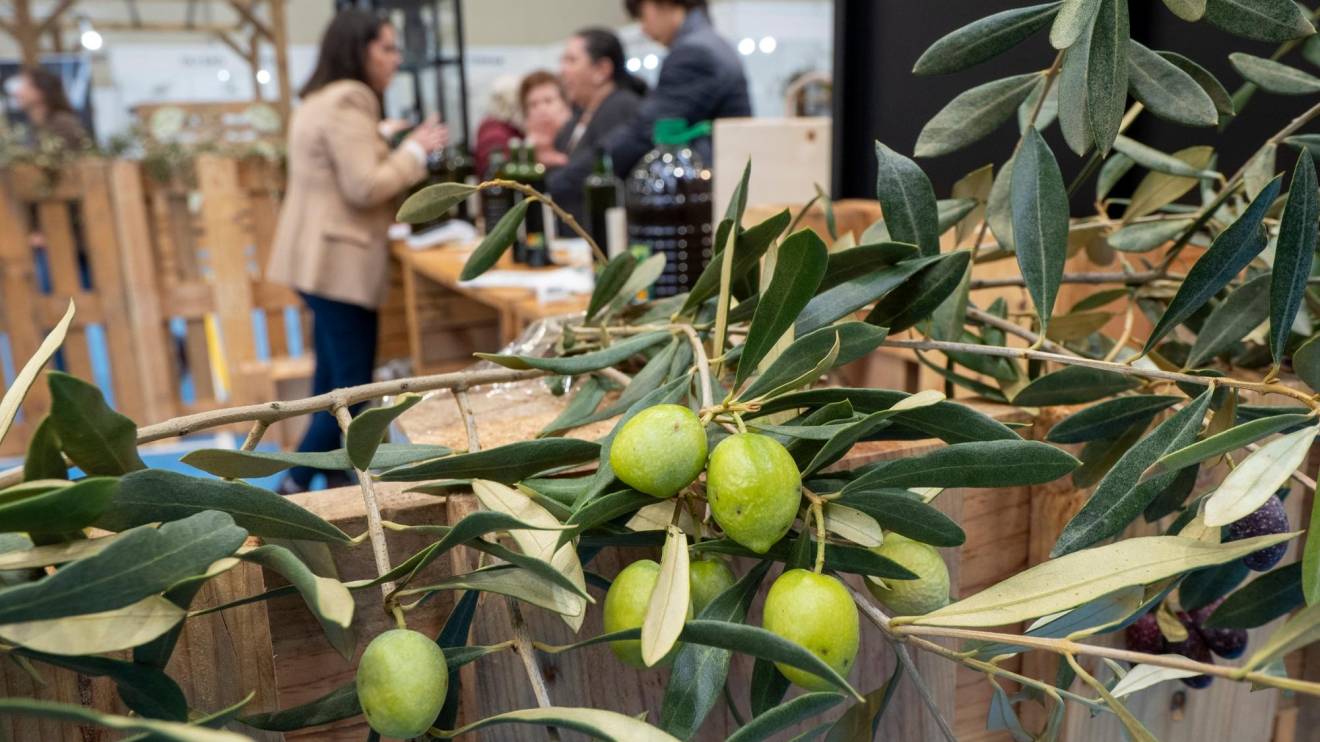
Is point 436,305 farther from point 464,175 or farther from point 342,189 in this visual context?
point 464,175

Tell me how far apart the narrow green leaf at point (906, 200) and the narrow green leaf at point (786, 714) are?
0.25m

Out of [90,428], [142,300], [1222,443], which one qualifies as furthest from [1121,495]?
[142,300]

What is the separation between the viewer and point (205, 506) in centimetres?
35

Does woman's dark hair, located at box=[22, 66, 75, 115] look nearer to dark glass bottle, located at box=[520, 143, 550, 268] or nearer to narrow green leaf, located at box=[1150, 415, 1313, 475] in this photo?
dark glass bottle, located at box=[520, 143, 550, 268]

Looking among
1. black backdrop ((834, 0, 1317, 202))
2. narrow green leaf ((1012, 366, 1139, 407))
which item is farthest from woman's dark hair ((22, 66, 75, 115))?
narrow green leaf ((1012, 366, 1139, 407))

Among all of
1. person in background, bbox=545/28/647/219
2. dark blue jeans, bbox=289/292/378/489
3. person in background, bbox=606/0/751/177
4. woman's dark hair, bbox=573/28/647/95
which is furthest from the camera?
woman's dark hair, bbox=573/28/647/95

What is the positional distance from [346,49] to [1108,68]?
343 centimetres

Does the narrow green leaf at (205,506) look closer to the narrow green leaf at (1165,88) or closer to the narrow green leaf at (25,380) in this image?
the narrow green leaf at (25,380)

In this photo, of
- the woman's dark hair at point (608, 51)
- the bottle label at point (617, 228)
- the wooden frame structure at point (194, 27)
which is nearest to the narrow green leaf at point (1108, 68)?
the bottle label at point (617, 228)

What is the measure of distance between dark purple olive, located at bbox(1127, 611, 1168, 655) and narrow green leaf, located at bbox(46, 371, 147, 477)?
0.57 meters

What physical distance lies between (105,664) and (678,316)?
328 millimetres

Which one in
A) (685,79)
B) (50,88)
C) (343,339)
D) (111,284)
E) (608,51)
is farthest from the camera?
(50,88)

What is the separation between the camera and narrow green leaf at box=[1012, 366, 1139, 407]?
537 mm

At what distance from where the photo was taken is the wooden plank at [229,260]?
4605 millimetres
